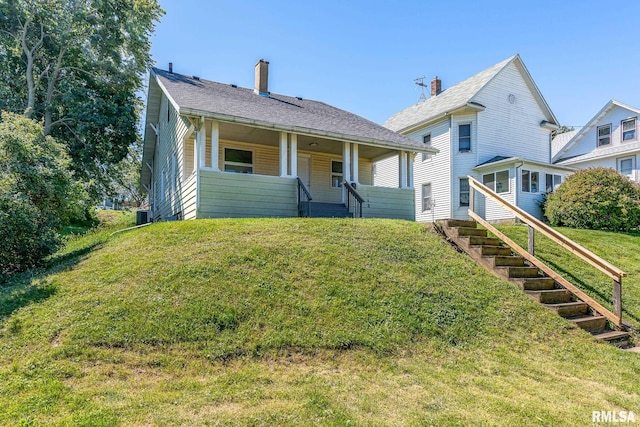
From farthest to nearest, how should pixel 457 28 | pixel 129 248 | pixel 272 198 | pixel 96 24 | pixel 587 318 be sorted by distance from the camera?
pixel 96 24
pixel 457 28
pixel 272 198
pixel 129 248
pixel 587 318

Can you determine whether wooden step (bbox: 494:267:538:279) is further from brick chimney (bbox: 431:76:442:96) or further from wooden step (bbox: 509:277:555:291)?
brick chimney (bbox: 431:76:442:96)

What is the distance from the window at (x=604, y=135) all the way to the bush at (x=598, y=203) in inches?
334

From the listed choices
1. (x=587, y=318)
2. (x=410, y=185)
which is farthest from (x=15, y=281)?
(x=410, y=185)

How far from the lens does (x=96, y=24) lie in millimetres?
20469

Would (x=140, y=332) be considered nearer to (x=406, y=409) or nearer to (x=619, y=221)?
(x=406, y=409)

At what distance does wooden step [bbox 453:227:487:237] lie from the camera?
333 inches

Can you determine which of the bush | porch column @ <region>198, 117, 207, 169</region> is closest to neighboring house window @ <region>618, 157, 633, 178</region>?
the bush

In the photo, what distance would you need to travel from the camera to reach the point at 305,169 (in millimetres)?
14836

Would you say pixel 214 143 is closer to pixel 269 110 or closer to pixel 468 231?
pixel 269 110

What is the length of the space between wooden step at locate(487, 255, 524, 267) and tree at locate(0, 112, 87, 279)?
360 inches

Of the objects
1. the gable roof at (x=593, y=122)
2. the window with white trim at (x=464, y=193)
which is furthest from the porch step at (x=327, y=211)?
the gable roof at (x=593, y=122)

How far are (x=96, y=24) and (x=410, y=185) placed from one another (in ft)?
61.2

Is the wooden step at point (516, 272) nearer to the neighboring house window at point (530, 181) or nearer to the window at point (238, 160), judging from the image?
the window at point (238, 160)

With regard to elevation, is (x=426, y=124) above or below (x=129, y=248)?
above
